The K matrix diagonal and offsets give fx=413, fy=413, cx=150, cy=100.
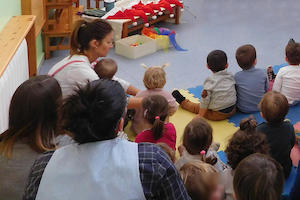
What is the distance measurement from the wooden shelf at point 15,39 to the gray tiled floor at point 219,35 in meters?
0.52

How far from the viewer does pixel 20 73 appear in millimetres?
3262

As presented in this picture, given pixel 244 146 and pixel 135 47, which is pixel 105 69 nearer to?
pixel 244 146

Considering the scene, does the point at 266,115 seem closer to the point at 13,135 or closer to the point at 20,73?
the point at 13,135

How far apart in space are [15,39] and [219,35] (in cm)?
311

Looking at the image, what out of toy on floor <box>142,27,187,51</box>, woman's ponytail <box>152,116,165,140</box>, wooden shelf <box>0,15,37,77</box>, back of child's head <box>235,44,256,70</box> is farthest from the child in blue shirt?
wooden shelf <box>0,15,37,77</box>

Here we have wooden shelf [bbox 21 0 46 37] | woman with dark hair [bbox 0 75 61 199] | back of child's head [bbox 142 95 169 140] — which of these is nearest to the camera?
woman with dark hair [bbox 0 75 61 199]

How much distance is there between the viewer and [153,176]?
122cm

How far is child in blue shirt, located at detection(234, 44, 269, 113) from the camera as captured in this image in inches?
133

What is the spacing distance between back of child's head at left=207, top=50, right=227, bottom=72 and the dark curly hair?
7.18 feet

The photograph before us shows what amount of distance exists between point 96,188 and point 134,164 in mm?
130

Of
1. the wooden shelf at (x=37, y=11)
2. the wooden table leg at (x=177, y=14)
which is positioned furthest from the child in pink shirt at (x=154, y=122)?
the wooden table leg at (x=177, y=14)

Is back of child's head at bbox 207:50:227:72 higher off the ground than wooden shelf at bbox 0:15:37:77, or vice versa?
wooden shelf at bbox 0:15:37:77

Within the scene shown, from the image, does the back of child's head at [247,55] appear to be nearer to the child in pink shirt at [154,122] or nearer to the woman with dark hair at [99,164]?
the child in pink shirt at [154,122]

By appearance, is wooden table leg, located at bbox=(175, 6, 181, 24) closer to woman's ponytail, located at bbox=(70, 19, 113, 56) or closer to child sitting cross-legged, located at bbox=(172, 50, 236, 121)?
child sitting cross-legged, located at bbox=(172, 50, 236, 121)
